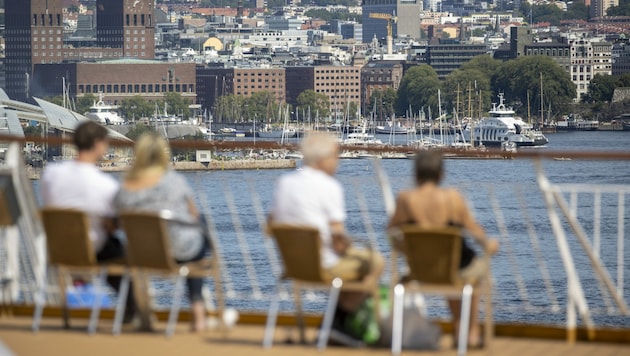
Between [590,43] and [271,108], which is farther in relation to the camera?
[590,43]

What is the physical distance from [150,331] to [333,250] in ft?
1.83

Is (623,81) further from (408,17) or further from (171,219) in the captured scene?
(171,219)

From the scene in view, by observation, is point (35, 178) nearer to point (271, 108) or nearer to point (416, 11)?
point (271, 108)

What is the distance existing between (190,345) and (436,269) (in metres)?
0.66

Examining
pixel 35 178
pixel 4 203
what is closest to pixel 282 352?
pixel 4 203

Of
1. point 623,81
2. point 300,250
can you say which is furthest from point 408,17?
point 300,250

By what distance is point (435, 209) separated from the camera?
14.1ft

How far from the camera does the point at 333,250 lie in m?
4.35

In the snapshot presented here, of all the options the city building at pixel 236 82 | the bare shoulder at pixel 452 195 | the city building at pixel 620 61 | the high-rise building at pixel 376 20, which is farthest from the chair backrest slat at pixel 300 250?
the high-rise building at pixel 376 20

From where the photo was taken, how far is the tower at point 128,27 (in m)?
109

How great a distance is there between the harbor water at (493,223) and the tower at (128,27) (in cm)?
4793

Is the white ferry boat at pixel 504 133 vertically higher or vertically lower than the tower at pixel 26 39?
lower

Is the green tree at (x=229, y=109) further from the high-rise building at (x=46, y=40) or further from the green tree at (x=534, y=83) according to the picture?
the green tree at (x=534, y=83)

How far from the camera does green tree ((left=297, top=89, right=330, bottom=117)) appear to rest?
96562mm
